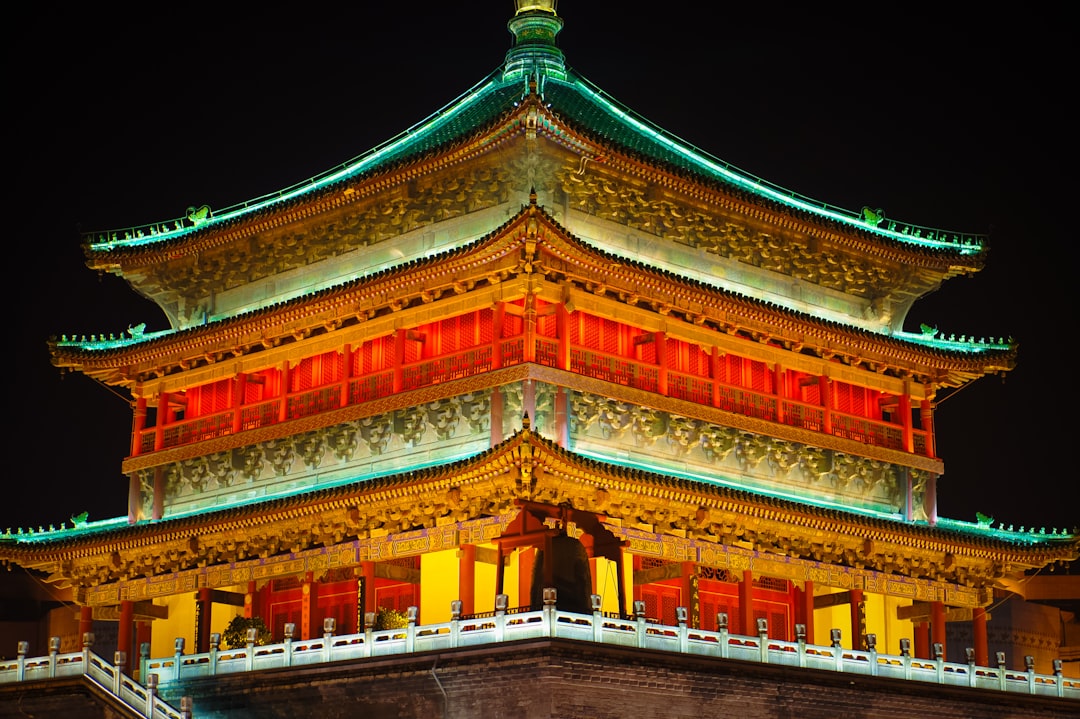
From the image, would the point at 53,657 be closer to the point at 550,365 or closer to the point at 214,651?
the point at 214,651

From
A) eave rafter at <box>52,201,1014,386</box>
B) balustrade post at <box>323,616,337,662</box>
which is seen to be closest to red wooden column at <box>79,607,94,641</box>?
eave rafter at <box>52,201,1014,386</box>

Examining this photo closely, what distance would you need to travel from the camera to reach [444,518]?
2767 centimetres

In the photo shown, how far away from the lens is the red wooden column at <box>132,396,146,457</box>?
3350cm

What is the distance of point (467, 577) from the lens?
27000 mm

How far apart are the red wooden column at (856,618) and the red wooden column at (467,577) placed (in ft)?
26.6

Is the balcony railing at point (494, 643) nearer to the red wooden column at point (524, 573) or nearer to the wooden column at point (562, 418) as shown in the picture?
the red wooden column at point (524, 573)

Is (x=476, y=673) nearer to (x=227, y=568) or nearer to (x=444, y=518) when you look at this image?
(x=444, y=518)

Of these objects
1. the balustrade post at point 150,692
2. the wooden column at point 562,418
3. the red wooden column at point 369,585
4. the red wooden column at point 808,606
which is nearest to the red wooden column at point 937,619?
the red wooden column at point 808,606

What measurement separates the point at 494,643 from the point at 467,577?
3.75 m

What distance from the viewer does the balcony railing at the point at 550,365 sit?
28.7 metres

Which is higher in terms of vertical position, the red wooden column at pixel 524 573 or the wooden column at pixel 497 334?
the wooden column at pixel 497 334

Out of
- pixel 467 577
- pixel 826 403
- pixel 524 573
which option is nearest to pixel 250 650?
pixel 467 577

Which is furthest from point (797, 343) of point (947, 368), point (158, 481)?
point (158, 481)

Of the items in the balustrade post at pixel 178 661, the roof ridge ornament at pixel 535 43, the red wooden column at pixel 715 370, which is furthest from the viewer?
the roof ridge ornament at pixel 535 43
